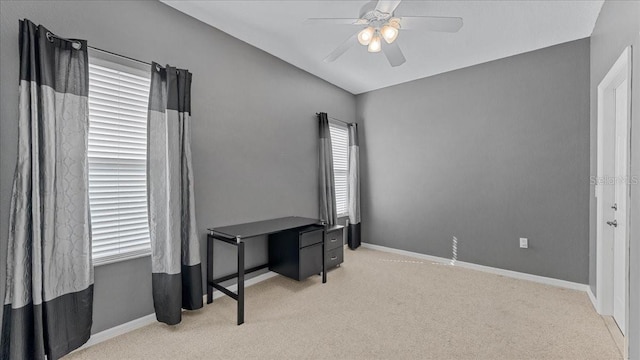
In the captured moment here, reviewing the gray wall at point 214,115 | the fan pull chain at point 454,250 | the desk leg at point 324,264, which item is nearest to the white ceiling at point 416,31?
the gray wall at point 214,115

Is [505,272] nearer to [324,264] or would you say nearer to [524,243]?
[524,243]

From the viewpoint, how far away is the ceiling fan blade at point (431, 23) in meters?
1.91

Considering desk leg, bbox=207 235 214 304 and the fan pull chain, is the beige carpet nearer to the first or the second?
desk leg, bbox=207 235 214 304

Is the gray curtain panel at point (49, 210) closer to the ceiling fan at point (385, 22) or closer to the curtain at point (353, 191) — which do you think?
the ceiling fan at point (385, 22)

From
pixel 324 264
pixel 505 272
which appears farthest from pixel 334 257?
pixel 505 272

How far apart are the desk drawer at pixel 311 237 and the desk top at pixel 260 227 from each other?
105 millimetres

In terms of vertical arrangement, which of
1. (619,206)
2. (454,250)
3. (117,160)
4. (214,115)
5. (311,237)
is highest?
(214,115)

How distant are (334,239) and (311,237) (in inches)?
22.0

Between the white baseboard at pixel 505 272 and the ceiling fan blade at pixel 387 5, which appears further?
the white baseboard at pixel 505 272

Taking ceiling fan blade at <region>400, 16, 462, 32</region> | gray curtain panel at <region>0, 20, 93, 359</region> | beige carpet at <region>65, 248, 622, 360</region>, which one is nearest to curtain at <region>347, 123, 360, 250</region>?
beige carpet at <region>65, 248, 622, 360</region>

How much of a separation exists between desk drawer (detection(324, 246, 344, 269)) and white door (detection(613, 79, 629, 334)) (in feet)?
8.42

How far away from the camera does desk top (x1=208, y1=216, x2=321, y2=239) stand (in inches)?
100

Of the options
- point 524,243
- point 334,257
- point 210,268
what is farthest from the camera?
point 334,257

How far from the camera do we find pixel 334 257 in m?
3.60
